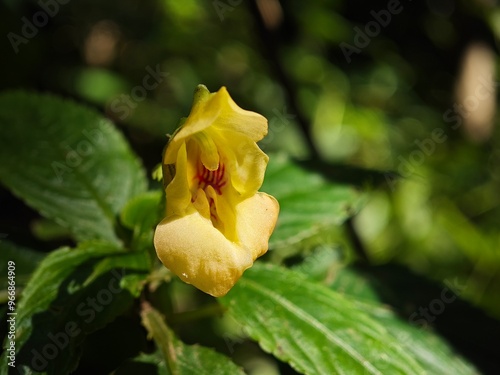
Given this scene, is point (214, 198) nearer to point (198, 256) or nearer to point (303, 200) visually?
point (198, 256)

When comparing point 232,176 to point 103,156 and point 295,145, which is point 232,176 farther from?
point 295,145

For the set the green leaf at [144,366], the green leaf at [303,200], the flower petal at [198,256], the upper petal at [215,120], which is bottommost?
the green leaf at [144,366]

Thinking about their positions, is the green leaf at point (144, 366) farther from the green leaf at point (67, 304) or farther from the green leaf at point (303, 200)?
the green leaf at point (303, 200)

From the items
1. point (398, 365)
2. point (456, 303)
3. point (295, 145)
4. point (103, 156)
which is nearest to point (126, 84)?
point (295, 145)

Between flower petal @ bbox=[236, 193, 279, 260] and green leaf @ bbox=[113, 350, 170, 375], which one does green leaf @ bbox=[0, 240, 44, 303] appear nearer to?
green leaf @ bbox=[113, 350, 170, 375]

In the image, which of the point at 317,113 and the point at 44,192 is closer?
the point at 44,192

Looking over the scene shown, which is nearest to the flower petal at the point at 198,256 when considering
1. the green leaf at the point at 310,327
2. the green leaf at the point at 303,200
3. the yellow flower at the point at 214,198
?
the yellow flower at the point at 214,198
